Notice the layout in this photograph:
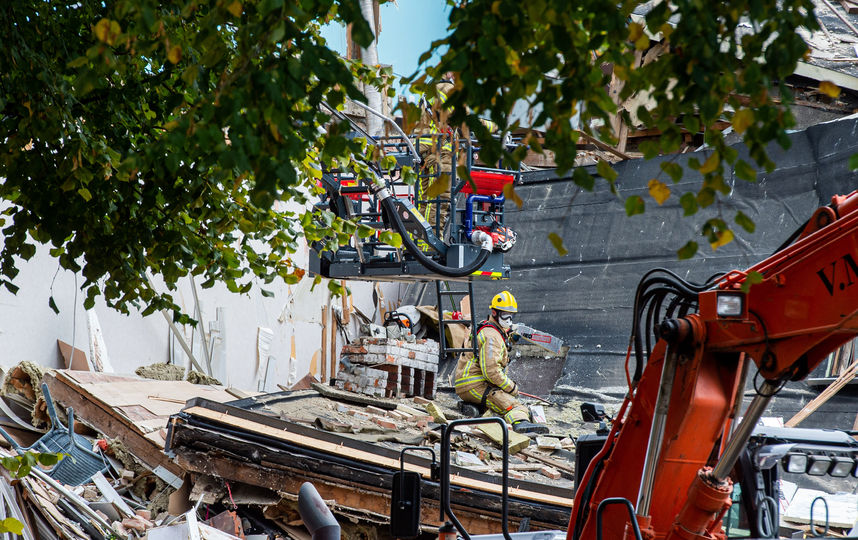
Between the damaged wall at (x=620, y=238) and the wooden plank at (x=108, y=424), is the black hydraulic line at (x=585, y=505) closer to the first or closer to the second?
the wooden plank at (x=108, y=424)

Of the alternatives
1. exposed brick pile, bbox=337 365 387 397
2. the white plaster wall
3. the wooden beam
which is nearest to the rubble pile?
the white plaster wall

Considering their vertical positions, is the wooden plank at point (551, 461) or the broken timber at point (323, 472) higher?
the broken timber at point (323, 472)

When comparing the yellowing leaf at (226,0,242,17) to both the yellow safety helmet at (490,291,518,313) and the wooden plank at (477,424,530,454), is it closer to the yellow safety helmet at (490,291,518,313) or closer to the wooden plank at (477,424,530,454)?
the wooden plank at (477,424,530,454)

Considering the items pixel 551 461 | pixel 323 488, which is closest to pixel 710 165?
pixel 323 488

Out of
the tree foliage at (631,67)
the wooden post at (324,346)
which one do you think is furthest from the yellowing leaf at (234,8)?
the wooden post at (324,346)

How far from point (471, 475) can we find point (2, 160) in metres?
4.54

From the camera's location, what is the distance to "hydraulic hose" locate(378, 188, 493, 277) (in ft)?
26.6

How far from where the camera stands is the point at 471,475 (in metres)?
7.28

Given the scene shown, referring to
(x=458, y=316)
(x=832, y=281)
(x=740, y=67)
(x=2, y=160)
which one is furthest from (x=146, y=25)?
(x=458, y=316)

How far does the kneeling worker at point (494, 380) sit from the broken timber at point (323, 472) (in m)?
3.39

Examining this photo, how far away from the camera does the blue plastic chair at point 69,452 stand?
24.0 ft

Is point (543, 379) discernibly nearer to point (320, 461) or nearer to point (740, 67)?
point (320, 461)

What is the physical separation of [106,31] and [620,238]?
13.6m

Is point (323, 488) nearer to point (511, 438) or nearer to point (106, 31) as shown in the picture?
point (511, 438)
